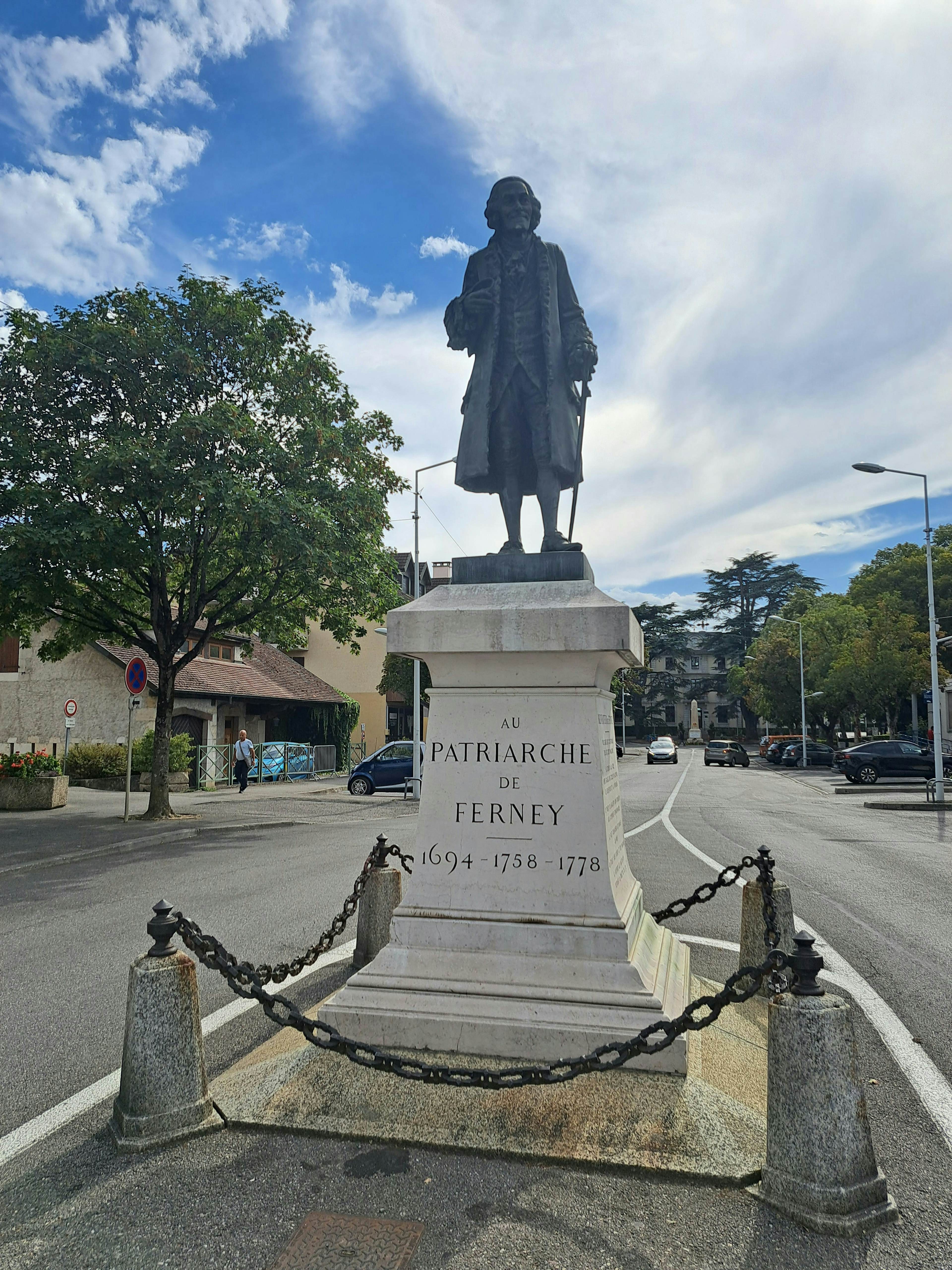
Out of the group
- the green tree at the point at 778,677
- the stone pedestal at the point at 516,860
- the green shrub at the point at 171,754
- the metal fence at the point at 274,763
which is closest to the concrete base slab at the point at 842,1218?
the stone pedestal at the point at 516,860

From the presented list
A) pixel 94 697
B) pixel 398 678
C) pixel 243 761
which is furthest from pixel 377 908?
pixel 398 678

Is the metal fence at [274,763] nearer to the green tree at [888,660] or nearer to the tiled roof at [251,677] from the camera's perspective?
the tiled roof at [251,677]

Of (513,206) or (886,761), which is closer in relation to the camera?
(513,206)

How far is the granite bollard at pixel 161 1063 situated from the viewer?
3.06 metres

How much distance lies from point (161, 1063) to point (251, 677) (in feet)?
103

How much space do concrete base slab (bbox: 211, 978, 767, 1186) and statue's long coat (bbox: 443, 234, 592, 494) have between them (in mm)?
3045

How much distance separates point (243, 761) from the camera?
2583 cm

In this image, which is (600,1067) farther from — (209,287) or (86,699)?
(86,699)

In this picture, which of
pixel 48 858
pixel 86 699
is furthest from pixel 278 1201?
pixel 86 699

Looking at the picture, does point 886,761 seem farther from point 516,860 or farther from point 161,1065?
point 161,1065

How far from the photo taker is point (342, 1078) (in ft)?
11.2

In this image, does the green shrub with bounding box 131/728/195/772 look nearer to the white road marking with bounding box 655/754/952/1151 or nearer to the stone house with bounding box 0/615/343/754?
the stone house with bounding box 0/615/343/754

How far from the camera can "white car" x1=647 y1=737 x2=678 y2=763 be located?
51.8 metres

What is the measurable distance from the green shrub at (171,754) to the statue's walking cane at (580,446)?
22.3 metres
